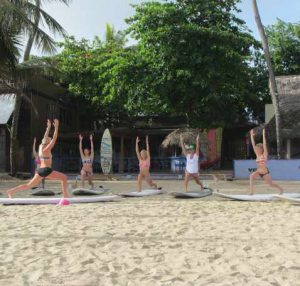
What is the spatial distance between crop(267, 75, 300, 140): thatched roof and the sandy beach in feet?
59.4

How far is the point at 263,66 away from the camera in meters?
38.1

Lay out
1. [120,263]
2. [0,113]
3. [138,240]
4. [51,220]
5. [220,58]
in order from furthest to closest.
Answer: [0,113], [220,58], [51,220], [138,240], [120,263]

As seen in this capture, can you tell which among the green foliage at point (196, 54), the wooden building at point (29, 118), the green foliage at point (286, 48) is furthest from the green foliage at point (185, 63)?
the green foliage at point (286, 48)

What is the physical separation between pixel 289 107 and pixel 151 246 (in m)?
25.0

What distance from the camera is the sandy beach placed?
16.9 feet

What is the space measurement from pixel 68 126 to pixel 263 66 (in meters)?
14.8

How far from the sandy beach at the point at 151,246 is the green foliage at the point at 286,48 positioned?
29148mm

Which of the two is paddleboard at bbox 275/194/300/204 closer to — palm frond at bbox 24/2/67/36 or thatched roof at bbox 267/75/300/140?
palm frond at bbox 24/2/67/36

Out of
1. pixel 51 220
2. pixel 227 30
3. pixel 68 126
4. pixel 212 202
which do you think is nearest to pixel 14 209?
pixel 51 220

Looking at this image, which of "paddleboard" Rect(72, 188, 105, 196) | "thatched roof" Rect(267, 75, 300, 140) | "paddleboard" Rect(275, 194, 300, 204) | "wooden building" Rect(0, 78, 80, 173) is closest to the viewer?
"paddleboard" Rect(275, 194, 300, 204)

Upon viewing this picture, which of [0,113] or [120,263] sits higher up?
[0,113]

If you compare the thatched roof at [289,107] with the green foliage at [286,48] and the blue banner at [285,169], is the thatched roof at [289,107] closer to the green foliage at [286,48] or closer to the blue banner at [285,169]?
the blue banner at [285,169]

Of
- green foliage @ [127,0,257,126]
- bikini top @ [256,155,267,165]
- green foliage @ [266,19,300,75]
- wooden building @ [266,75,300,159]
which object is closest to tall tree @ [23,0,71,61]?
green foliage @ [127,0,257,126]

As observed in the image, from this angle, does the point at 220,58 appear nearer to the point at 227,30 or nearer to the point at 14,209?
the point at 227,30
